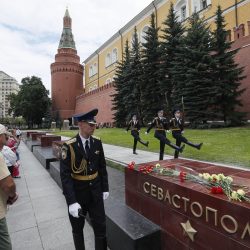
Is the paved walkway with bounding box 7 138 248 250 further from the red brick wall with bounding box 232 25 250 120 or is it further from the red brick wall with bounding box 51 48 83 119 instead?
the red brick wall with bounding box 51 48 83 119

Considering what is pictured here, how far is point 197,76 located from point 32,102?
43181 millimetres

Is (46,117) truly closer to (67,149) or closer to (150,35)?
(150,35)

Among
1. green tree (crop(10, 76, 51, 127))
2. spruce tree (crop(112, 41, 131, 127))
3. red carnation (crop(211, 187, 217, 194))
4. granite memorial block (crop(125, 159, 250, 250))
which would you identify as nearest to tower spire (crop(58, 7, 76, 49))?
green tree (crop(10, 76, 51, 127))

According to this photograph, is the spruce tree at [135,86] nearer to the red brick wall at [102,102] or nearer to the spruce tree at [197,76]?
the spruce tree at [197,76]

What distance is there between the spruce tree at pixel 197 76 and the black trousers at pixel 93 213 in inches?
607

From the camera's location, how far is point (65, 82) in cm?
5097

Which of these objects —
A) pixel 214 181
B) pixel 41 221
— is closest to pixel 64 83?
pixel 41 221

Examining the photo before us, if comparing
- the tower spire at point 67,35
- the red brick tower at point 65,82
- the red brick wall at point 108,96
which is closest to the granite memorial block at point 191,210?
the red brick wall at point 108,96

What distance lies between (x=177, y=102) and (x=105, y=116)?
63.9 feet

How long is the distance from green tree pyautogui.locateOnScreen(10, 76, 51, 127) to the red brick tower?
9.82 feet

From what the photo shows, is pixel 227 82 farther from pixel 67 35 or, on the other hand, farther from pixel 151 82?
pixel 67 35

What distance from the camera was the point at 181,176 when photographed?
2666mm

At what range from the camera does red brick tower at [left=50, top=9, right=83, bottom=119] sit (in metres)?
51.0

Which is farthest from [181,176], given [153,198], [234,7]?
[234,7]
